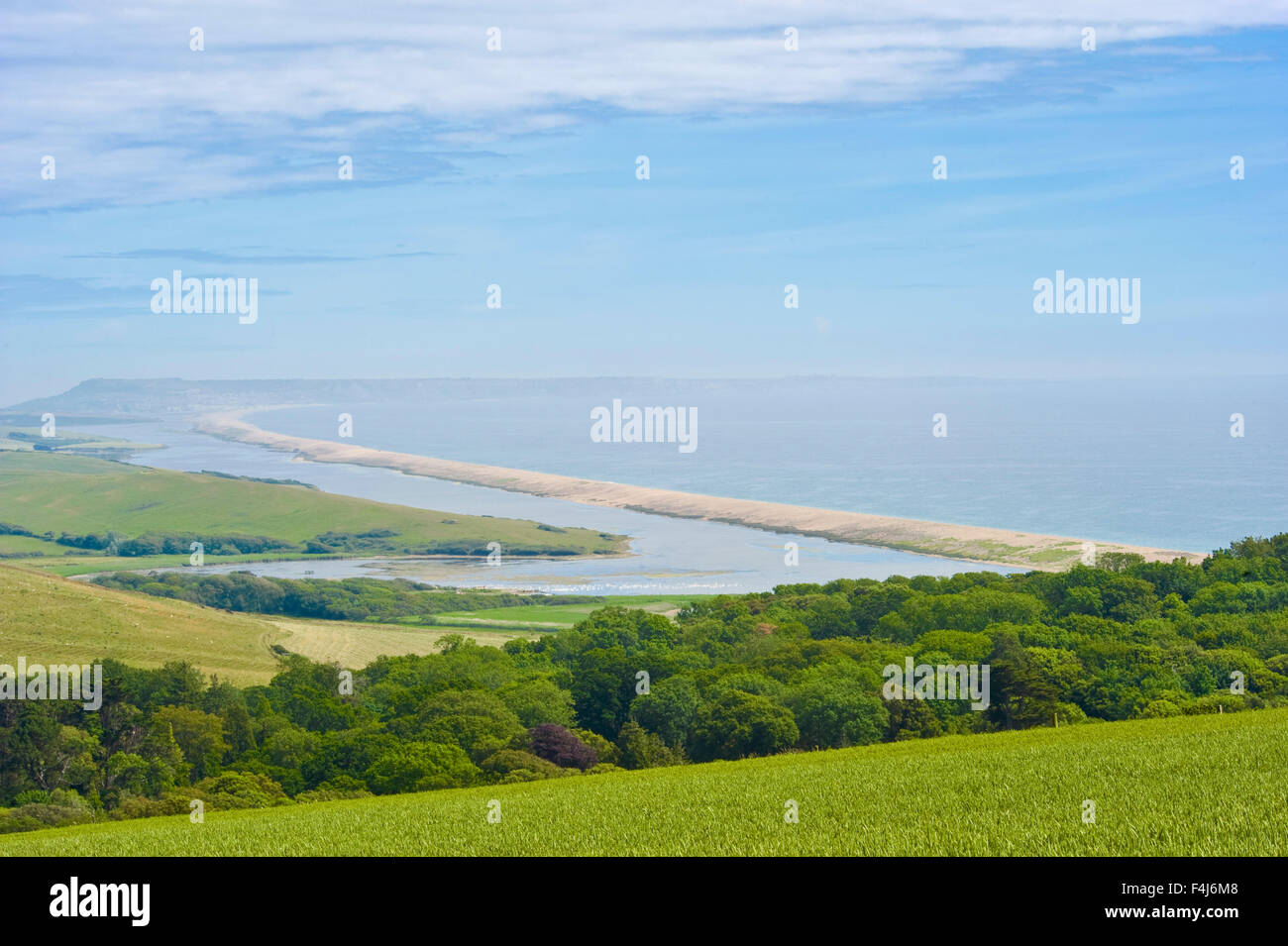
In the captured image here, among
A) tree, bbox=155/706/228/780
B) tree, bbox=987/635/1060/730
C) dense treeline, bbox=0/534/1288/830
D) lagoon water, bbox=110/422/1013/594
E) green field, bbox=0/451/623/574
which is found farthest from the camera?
green field, bbox=0/451/623/574

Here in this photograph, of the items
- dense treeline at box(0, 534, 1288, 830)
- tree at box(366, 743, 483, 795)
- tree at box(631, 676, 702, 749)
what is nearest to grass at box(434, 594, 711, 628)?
dense treeline at box(0, 534, 1288, 830)

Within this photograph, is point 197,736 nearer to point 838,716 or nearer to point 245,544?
point 838,716

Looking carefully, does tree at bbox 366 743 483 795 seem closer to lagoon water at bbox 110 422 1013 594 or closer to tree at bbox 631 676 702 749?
tree at bbox 631 676 702 749

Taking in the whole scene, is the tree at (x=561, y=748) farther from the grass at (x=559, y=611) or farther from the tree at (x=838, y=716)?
the grass at (x=559, y=611)

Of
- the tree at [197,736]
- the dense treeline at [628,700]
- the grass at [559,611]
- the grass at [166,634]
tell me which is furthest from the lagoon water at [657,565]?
the tree at [197,736]
